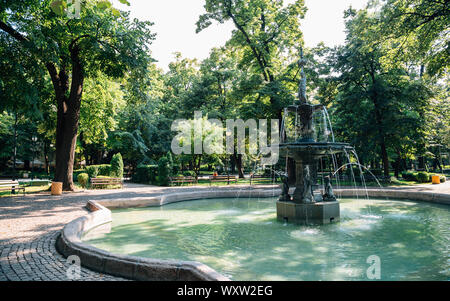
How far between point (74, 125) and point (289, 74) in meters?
18.4

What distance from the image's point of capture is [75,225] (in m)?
7.41

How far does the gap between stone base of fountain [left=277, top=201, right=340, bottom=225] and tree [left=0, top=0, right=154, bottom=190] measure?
1226 centimetres

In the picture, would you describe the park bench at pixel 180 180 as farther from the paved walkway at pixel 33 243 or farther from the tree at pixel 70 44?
the paved walkway at pixel 33 243

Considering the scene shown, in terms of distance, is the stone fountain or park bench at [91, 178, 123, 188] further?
park bench at [91, 178, 123, 188]

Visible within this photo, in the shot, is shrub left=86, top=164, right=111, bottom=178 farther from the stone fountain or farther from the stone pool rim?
the stone fountain

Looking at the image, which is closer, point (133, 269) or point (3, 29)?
point (133, 269)

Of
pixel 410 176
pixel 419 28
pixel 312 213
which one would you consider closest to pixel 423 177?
pixel 410 176

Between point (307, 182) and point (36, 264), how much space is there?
325 inches

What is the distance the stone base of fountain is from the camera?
31.2ft

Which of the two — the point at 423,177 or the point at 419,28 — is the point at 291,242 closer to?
the point at 419,28

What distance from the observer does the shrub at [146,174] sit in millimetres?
28237

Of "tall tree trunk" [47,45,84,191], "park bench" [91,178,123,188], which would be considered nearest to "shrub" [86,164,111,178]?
"park bench" [91,178,123,188]
